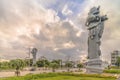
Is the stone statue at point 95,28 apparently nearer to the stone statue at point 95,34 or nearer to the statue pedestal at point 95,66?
the stone statue at point 95,34

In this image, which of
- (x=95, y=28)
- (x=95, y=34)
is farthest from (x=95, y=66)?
(x=95, y=28)

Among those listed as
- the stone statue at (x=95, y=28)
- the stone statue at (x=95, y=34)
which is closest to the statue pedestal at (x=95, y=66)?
the stone statue at (x=95, y=34)

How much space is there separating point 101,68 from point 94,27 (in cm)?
1225

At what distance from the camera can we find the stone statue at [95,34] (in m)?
75.2

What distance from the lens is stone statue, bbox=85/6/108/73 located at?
75.2 meters

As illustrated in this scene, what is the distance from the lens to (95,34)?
7562cm

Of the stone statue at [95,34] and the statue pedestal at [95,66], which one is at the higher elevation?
the stone statue at [95,34]

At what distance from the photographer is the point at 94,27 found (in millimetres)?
75625

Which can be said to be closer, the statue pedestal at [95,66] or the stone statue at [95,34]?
the statue pedestal at [95,66]

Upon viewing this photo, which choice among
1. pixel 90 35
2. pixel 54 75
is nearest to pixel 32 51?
pixel 90 35

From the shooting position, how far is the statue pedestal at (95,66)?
74.4m

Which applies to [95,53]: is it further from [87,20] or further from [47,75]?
[47,75]

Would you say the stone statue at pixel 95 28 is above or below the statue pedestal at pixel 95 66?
above

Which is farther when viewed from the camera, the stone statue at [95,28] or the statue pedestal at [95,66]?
the stone statue at [95,28]
